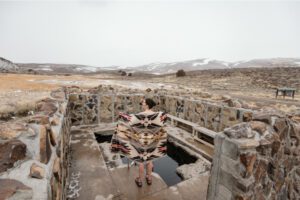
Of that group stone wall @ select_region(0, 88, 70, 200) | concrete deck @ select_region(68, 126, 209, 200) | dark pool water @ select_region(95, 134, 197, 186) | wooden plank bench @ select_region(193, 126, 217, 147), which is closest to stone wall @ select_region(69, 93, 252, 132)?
wooden plank bench @ select_region(193, 126, 217, 147)

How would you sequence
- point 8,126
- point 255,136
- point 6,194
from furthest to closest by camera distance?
point 255,136 → point 8,126 → point 6,194

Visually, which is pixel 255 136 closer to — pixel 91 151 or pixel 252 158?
pixel 252 158

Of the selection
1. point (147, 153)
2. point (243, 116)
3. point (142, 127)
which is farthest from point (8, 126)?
point (243, 116)

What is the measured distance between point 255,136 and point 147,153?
Answer: 5.36ft

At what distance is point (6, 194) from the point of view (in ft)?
2.84

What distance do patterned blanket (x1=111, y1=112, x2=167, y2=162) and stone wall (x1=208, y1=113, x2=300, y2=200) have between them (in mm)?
1092

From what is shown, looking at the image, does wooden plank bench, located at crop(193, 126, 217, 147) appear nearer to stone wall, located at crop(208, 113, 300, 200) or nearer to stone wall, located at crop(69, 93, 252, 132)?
stone wall, located at crop(69, 93, 252, 132)

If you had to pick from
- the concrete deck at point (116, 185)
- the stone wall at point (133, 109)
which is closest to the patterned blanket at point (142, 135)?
the concrete deck at point (116, 185)

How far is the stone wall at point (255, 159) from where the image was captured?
1.81 meters

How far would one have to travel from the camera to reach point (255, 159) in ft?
6.17

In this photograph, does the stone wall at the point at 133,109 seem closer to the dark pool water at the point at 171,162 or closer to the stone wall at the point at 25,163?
the dark pool water at the point at 171,162

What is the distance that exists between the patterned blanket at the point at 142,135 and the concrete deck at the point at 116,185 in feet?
1.98

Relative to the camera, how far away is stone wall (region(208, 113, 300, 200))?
1807 mm

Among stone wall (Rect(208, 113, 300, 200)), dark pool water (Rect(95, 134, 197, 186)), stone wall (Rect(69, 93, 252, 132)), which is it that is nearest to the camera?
stone wall (Rect(208, 113, 300, 200))
